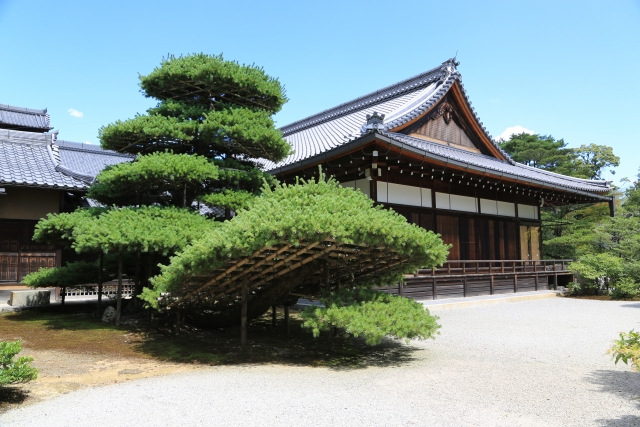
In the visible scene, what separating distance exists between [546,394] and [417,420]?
1692 mm

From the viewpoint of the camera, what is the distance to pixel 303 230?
5.31m

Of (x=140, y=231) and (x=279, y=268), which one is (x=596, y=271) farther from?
(x=140, y=231)

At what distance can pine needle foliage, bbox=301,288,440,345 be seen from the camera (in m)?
5.72

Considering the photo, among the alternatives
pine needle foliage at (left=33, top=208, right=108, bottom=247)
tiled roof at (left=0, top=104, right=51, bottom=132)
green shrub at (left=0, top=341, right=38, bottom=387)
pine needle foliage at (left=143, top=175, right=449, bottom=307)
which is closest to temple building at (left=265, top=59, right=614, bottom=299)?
pine needle foliage at (left=143, top=175, right=449, bottom=307)

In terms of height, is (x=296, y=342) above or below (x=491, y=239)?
below

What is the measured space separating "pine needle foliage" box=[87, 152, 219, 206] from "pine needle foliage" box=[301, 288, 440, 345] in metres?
3.50

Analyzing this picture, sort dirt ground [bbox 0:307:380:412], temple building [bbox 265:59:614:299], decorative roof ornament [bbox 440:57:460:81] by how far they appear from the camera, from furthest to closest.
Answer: decorative roof ornament [bbox 440:57:460:81], temple building [bbox 265:59:614:299], dirt ground [bbox 0:307:380:412]

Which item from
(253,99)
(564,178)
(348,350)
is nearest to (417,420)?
(348,350)

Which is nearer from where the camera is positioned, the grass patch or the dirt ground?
the dirt ground

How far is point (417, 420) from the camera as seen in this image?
390 cm

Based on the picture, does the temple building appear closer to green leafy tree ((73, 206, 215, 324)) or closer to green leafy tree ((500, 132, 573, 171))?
green leafy tree ((73, 206, 215, 324))

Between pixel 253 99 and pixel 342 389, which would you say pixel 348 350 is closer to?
pixel 342 389

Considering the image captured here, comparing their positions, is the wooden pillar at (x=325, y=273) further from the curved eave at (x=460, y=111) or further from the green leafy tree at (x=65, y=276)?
the curved eave at (x=460, y=111)

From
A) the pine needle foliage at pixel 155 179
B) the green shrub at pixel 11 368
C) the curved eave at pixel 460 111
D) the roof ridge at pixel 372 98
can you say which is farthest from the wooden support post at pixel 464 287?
the green shrub at pixel 11 368
